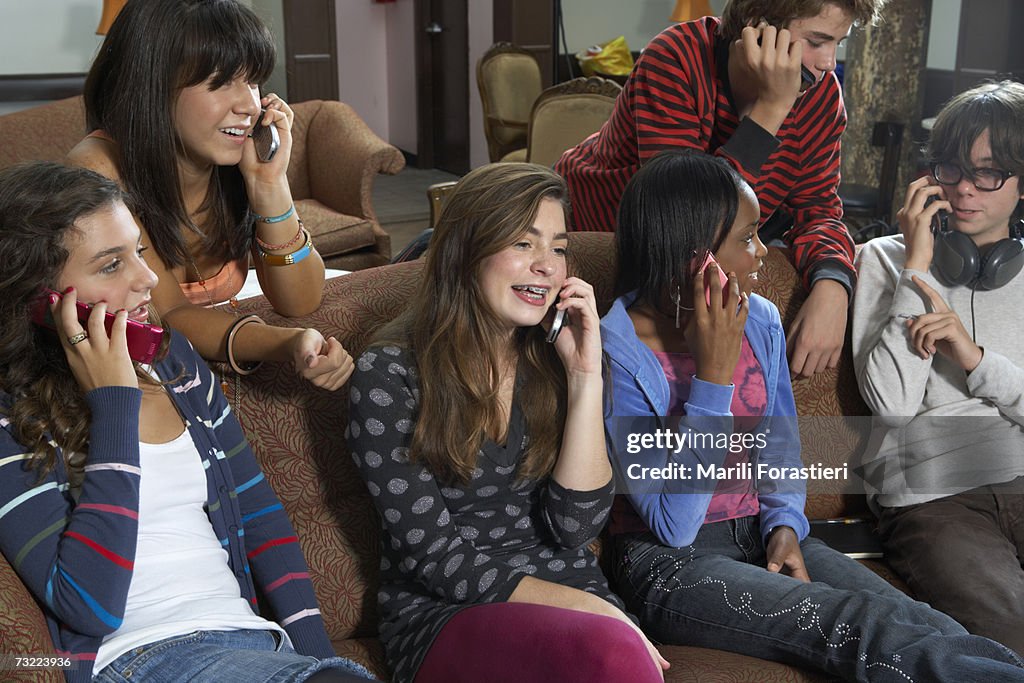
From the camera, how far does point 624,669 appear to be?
1.31 m

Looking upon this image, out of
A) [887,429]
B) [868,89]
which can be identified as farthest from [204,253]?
[868,89]

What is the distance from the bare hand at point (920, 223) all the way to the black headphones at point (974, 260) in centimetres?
2

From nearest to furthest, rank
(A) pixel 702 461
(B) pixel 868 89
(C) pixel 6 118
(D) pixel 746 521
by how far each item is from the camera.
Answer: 1. (A) pixel 702 461
2. (D) pixel 746 521
3. (C) pixel 6 118
4. (B) pixel 868 89

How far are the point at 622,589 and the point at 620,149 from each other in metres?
0.85

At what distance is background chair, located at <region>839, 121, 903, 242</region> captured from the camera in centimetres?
409

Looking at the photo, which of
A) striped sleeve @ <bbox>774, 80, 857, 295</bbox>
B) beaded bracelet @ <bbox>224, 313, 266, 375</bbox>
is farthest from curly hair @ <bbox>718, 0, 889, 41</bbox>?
beaded bracelet @ <bbox>224, 313, 266, 375</bbox>

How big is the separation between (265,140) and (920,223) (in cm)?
114

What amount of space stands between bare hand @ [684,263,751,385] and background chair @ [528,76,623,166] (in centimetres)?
295

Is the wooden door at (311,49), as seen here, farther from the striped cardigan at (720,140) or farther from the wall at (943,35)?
the striped cardigan at (720,140)

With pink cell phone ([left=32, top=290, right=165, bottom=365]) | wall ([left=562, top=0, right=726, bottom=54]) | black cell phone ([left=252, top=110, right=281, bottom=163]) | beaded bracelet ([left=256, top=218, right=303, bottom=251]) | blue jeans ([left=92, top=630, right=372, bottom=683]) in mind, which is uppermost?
wall ([left=562, top=0, right=726, bottom=54])

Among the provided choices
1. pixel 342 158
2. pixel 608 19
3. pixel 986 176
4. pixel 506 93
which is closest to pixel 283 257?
pixel 986 176

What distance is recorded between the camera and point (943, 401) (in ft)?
6.08

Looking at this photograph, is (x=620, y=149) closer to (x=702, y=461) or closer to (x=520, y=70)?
(x=702, y=461)

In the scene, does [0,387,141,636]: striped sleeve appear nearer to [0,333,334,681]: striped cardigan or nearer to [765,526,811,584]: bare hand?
[0,333,334,681]: striped cardigan
